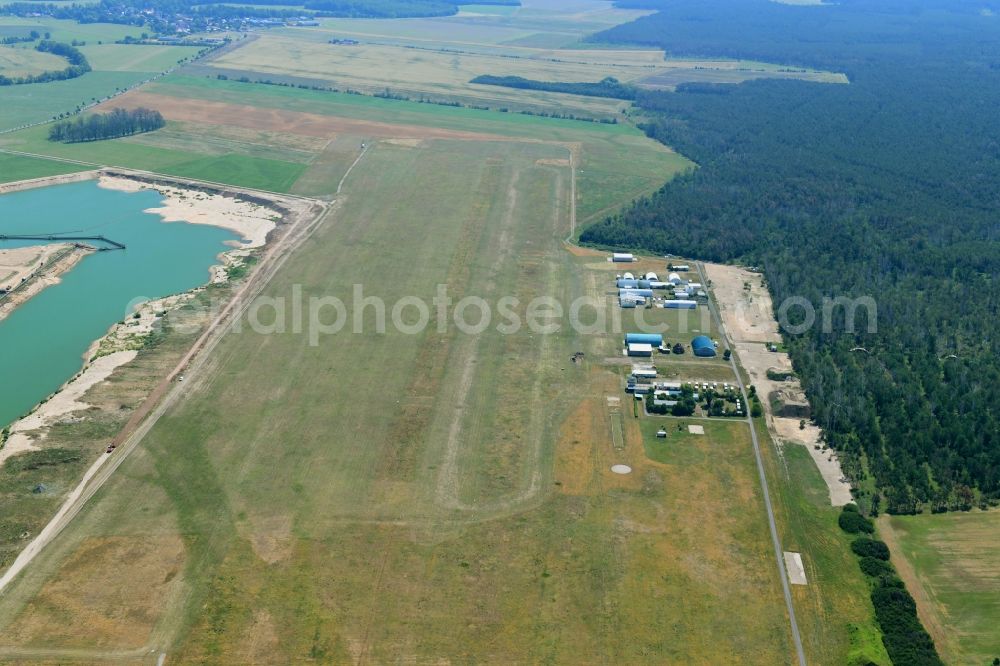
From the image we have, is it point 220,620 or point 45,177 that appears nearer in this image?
point 220,620

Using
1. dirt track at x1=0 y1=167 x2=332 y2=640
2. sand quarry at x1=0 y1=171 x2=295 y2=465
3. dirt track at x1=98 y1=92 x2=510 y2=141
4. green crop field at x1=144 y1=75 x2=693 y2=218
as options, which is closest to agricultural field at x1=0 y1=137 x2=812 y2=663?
dirt track at x1=0 y1=167 x2=332 y2=640

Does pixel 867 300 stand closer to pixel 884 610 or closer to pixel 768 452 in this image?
pixel 768 452

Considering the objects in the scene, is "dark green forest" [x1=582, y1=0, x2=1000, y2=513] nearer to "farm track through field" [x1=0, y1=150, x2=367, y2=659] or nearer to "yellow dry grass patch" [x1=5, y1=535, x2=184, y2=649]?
"farm track through field" [x1=0, y1=150, x2=367, y2=659]

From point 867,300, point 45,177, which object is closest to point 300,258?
point 45,177

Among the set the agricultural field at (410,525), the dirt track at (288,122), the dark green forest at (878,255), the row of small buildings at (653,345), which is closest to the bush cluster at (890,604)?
the dark green forest at (878,255)

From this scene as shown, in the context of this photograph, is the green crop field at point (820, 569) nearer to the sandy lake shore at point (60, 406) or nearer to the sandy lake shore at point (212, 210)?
the sandy lake shore at point (60, 406)

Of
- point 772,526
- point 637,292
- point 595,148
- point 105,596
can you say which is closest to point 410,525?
point 105,596

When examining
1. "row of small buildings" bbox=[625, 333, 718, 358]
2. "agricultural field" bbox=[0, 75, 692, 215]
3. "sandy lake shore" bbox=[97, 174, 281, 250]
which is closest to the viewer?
"row of small buildings" bbox=[625, 333, 718, 358]
